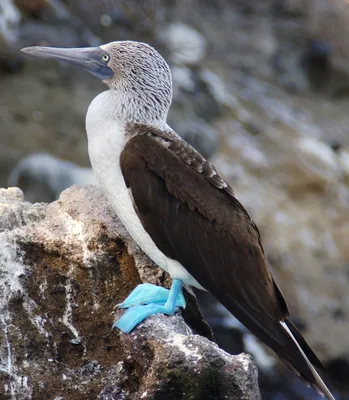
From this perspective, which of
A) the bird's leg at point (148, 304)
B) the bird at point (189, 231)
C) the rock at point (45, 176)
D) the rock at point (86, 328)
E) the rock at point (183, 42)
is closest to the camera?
the rock at point (86, 328)

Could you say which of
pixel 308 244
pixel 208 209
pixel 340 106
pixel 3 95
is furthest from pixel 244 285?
pixel 340 106

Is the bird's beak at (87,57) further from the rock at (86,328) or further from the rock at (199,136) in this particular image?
the rock at (199,136)

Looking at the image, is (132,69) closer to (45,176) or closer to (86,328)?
(86,328)

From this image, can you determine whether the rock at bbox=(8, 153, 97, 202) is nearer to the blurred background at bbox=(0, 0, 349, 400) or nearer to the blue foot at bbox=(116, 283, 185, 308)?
the blurred background at bbox=(0, 0, 349, 400)

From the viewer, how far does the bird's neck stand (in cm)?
488

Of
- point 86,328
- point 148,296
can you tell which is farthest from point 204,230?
point 86,328

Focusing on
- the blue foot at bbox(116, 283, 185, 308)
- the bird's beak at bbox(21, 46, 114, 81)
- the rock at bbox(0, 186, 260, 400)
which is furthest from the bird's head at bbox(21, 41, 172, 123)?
the blue foot at bbox(116, 283, 185, 308)

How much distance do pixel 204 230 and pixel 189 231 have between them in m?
0.08

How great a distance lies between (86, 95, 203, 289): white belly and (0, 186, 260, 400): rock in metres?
0.17

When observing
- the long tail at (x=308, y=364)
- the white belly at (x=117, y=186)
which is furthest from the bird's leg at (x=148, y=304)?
the long tail at (x=308, y=364)

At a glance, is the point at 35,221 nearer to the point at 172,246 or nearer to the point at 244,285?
the point at 172,246

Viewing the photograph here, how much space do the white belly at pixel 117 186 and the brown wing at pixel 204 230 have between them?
51mm

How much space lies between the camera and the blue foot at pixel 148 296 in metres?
4.38

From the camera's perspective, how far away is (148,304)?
171 inches
